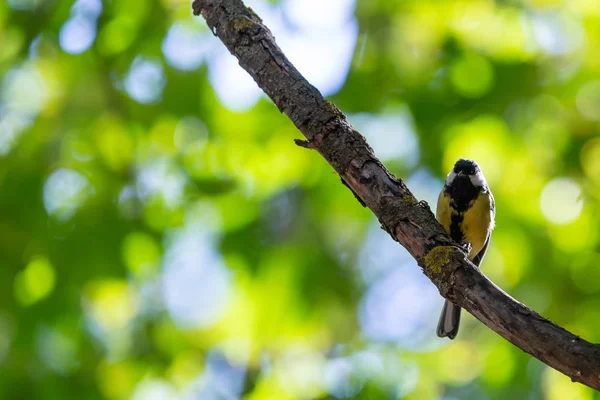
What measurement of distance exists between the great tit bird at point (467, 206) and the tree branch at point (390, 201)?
170cm

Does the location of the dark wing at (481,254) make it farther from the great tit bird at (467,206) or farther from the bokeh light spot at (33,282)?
the bokeh light spot at (33,282)

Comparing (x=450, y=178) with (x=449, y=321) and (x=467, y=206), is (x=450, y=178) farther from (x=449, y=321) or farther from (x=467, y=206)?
(x=449, y=321)

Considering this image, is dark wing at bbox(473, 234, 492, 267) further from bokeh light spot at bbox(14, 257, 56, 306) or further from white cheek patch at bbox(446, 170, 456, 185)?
bokeh light spot at bbox(14, 257, 56, 306)

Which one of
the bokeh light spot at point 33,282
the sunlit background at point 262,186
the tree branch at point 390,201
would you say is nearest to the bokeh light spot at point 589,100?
the sunlit background at point 262,186

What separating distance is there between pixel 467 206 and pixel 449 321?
0.88m

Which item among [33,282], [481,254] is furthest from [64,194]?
[481,254]

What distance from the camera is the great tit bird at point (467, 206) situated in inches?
161

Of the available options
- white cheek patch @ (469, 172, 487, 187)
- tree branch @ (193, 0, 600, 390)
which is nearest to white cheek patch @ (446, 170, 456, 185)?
white cheek patch @ (469, 172, 487, 187)

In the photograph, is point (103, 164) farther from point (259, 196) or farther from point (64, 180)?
point (259, 196)

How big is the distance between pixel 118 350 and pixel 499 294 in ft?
11.0

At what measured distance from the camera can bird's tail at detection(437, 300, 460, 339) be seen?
443cm

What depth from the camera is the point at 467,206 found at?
409 cm

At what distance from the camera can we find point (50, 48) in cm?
471

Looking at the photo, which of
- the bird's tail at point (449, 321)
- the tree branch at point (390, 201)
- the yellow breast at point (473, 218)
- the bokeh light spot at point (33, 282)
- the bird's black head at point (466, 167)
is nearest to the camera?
the tree branch at point (390, 201)
